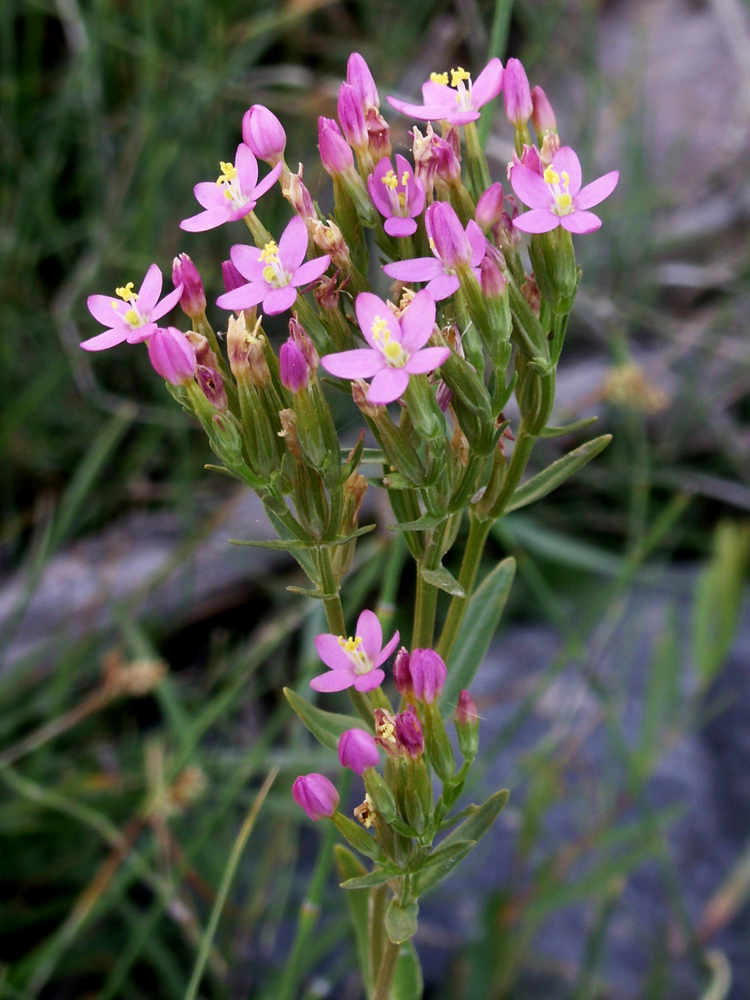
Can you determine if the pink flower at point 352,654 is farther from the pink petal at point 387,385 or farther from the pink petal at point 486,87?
the pink petal at point 486,87

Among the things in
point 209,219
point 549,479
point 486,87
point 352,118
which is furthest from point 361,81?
point 549,479

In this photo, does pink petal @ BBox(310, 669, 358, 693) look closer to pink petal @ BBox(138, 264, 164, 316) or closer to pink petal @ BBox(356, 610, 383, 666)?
pink petal @ BBox(356, 610, 383, 666)

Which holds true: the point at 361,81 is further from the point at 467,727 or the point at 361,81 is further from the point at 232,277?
the point at 467,727

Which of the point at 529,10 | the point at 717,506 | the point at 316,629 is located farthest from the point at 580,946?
the point at 529,10

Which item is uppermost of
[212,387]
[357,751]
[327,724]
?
[212,387]

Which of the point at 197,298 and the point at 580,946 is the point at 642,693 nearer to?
the point at 580,946

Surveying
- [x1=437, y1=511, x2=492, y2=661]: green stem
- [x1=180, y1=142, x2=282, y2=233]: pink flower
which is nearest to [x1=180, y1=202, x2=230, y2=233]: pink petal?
[x1=180, y1=142, x2=282, y2=233]: pink flower

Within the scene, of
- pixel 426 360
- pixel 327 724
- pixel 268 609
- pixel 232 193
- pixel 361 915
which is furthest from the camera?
pixel 268 609
